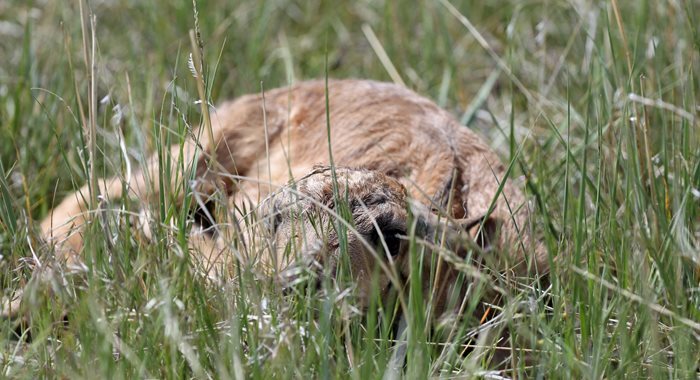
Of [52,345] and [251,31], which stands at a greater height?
[251,31]

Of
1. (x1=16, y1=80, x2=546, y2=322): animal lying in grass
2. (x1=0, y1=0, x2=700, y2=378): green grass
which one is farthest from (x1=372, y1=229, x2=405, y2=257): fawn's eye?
(x1=0, y1=0, x2=700, y2=378): green grass

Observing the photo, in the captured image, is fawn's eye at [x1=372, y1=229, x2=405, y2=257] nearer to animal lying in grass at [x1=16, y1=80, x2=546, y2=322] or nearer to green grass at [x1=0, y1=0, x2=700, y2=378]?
animal lying in grass at [x1=16, y1=80, x2=546, y2=322]

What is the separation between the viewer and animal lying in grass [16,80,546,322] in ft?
11.5

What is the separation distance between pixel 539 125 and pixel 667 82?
2.23ft

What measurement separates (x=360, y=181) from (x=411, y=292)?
920mm

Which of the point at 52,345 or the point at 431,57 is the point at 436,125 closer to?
the point at 431,57

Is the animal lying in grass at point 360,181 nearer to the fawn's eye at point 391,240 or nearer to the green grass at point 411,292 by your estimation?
the fawn's eye at point 391,240

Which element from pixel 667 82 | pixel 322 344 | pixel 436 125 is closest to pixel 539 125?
pixel 667 82

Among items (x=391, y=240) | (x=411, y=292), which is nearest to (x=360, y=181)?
(x=391, y=240)

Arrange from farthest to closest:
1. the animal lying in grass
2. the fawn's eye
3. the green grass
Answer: the fawn's eye
the animal lying in grass
the green grass

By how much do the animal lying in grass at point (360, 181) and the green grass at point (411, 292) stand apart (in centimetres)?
16

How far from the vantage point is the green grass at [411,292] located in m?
2.79

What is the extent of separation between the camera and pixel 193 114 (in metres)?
5.32

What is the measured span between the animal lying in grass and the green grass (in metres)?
0.16
